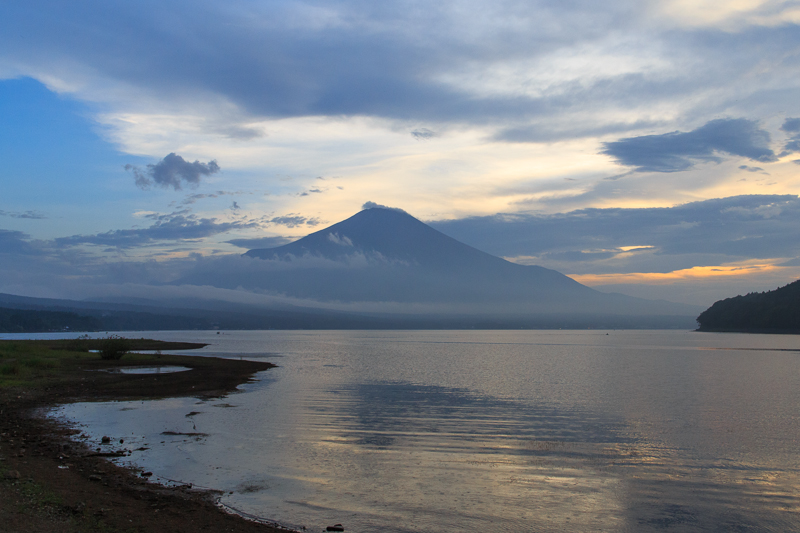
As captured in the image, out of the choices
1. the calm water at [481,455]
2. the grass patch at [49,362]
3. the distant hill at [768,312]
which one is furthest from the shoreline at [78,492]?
the distant hill at [768,312]

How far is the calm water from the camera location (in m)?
13.0

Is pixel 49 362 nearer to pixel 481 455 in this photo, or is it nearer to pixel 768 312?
pixel 481 455

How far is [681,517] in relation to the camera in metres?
13.0

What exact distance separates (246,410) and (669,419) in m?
22.0

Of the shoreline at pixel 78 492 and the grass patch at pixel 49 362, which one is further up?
the shoreline at pixel 78 492

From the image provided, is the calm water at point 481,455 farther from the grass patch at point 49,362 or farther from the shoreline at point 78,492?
the grass patch at point 49,362

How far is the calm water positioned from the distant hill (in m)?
159

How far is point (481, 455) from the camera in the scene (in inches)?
736

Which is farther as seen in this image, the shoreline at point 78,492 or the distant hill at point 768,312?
the distant hill at point 768,312

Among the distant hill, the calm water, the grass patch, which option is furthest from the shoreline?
the distant hill

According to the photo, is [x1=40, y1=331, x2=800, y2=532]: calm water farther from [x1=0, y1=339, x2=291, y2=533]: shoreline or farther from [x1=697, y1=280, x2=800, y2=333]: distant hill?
[x1=697, y1=280, x2=800, y2=333]: distant hill

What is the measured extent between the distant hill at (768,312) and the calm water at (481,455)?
→ 522 feet

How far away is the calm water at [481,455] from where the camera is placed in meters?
13.0

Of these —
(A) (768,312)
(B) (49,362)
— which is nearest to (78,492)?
(B) (49,362)
